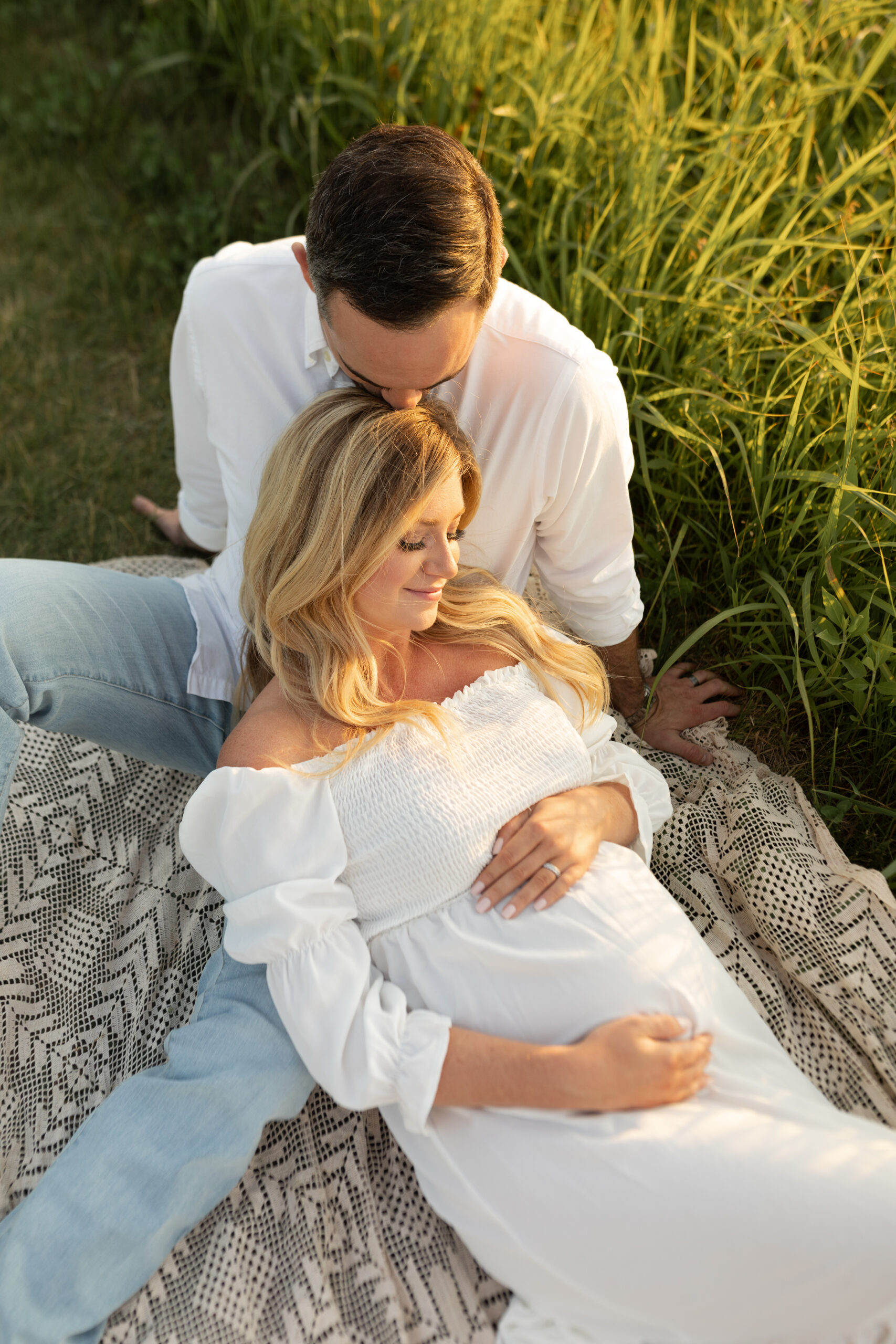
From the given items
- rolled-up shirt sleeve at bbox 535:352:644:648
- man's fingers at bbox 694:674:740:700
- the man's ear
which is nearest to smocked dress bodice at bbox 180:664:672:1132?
rolled-up shirt sleeve at bbox 535:352:644:648

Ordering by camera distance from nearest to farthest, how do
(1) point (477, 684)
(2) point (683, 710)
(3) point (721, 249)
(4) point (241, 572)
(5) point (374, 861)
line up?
(5) point (374, 861)
(1) point (477, 684)
(4) point (241, 572)
(2) point (683, 710)
(3) point (721, 249)

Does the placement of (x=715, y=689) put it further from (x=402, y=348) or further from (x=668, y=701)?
(x=402, y=348)

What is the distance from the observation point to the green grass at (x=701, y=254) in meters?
2.64

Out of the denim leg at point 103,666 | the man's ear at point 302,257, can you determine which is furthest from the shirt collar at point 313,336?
the denim leg at point 103,666

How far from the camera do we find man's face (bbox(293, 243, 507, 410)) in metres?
1.91

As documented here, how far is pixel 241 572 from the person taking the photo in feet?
8.48

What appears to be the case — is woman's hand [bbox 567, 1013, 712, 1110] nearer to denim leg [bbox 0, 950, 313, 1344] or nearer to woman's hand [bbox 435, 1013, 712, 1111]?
woman's hand [bbox 435, 1013, 712, 1111]

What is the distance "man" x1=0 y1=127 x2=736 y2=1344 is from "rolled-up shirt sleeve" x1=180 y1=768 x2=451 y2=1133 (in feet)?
0.53

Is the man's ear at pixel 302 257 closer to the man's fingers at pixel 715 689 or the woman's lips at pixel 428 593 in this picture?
the woman's lips at pixel 428 593

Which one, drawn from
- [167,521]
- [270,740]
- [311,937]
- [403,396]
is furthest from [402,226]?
[167,521]

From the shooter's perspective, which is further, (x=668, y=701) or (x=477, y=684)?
(x=668, y=701)

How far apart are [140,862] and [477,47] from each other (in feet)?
9.79

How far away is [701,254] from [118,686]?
6.90ft

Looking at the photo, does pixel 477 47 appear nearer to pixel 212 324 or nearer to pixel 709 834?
pixel 212 324
